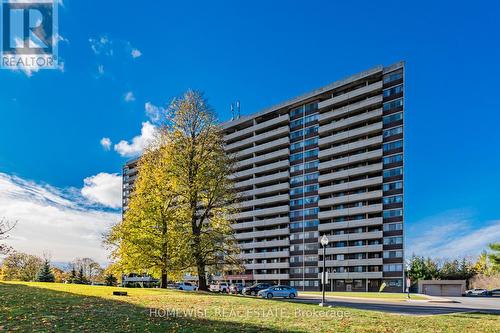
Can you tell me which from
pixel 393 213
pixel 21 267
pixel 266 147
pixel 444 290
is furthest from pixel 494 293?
pixel 21 267

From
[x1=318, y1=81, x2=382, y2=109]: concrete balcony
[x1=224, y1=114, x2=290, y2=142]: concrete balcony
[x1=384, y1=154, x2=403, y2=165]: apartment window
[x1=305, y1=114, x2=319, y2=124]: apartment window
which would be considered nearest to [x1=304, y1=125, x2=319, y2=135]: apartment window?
[x1=305, y1=114, x2=319, y2=124]: apartment window

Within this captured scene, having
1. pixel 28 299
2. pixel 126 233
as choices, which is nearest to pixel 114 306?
pixel 28 299

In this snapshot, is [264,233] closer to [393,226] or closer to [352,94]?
[393,226]

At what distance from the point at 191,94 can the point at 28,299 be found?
921 inches

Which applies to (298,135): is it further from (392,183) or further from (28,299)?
(28,299)

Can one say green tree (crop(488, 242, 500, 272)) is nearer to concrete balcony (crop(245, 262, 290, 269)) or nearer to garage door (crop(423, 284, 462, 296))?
garage door (crop(423, 284, 462, 296))

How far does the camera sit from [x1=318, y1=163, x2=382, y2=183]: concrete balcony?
83.4m

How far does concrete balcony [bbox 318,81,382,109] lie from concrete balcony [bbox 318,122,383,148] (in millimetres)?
6986

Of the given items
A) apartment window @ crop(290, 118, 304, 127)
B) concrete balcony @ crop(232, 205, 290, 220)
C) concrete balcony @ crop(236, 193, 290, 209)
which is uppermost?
apartment window @ crop(290, 118, 304, 127)

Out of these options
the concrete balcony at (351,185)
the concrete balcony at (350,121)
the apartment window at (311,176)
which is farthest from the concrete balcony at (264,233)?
the concrete balcony at (350,121)

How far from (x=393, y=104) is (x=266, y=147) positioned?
31792 mm

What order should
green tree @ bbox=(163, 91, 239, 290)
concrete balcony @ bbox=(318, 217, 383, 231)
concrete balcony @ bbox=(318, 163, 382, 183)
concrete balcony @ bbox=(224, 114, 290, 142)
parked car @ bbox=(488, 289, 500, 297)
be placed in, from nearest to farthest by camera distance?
green tree @ bbox=(163, 91, 239, 290) → parked car @ bbox=(488, 289, 500, 297) → concrete balcony @ bbox=(318, 217, 383, 231) → concrete balcony @ bbox=(318, 163, 382, 183) → concrete balcony @ bbox=(224, 114, 290, 142)

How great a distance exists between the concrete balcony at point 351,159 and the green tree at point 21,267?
56.4m

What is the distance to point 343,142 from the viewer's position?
91.1m
